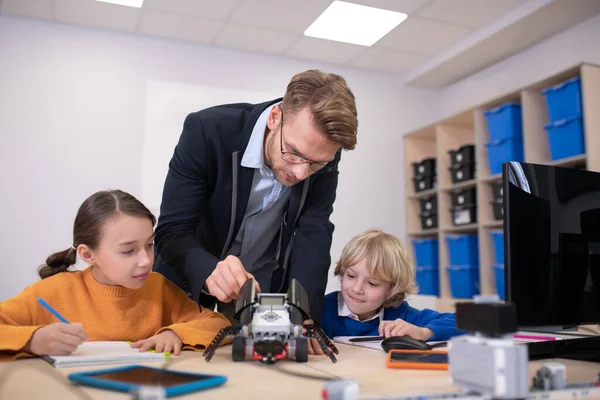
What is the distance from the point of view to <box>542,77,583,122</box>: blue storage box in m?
3.07

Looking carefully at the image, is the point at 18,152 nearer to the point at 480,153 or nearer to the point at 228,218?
the point at 228,218

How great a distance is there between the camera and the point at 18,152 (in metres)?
3.72

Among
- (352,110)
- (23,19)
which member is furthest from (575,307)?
(23,19)

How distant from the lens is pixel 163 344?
1.05 m

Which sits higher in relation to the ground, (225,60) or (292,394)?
(225,60)

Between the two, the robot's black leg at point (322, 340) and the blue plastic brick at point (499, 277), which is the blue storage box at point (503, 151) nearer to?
the blue plastic brick at point (499, 277)

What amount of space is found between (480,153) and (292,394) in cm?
338

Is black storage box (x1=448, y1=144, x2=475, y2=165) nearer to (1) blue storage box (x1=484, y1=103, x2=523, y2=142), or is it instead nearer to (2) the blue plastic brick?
(1) blue storage box (x1=484, y1=103, x2=523, y2=142)

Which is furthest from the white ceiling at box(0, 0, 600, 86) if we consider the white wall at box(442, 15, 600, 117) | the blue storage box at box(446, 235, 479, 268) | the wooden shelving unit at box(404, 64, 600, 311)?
the blue storage box at box(446, 235, 479, 268)

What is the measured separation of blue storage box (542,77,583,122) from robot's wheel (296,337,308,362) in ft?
8.98

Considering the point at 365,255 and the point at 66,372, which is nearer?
the point at 66,372

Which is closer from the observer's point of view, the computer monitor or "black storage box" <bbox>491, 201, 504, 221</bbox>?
the computer monitor

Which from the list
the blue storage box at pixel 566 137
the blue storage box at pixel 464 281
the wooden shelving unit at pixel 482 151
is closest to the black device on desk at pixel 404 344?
the wooden shelving unit at pixel 482 151

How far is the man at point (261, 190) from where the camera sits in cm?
124
